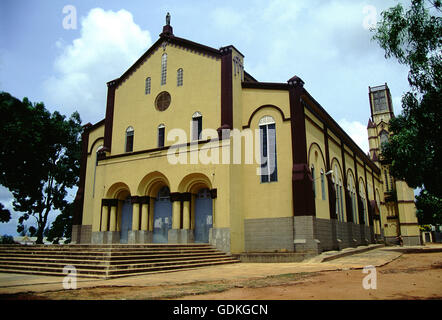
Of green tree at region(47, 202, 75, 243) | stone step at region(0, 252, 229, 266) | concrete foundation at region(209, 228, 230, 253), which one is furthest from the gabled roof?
green tree at region(47, 202, 75, 243)

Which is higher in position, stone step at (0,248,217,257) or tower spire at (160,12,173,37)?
tower spire at (160,12,173,37)

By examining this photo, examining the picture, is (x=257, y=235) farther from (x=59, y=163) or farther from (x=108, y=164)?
(x=59, y=163)

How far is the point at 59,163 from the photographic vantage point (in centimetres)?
3369

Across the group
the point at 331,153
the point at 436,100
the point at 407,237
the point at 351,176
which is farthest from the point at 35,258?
the point at 407,237

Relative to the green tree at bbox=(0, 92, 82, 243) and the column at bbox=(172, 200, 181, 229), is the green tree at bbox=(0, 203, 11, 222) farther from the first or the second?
the column at bbox=(172, 200, 181, 229)

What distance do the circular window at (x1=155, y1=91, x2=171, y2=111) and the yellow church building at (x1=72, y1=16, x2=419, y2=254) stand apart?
7cm

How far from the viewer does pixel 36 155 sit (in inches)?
1191

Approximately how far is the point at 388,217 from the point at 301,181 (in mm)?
36069

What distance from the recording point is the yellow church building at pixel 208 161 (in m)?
20.5

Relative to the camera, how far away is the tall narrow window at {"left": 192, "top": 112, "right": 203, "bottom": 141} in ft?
75.7

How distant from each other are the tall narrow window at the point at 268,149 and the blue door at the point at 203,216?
389 cm

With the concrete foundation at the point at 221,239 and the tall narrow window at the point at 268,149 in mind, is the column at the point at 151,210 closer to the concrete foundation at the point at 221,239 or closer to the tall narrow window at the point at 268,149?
the concrete foundation at the point at 221,239

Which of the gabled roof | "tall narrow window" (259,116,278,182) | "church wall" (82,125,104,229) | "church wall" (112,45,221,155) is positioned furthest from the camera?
"church wall" (82,125,104,229)

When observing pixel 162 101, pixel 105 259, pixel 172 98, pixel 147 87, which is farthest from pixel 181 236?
pixel 147 87
